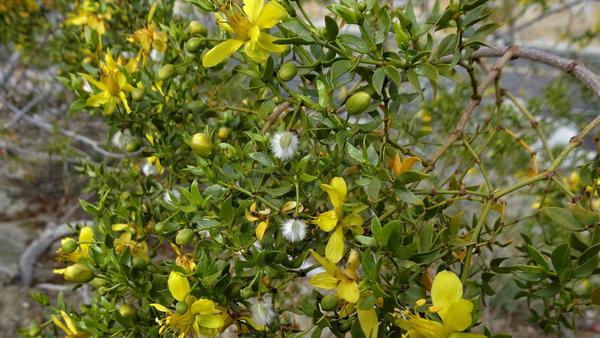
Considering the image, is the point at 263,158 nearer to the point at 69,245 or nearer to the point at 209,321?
the point at 209,321

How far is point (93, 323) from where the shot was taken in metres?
0.83

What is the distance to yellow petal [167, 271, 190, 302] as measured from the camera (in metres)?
0.71

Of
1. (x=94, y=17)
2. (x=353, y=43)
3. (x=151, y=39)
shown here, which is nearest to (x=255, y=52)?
(x=353, y=43)

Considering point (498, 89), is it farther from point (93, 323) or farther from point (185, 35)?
point (93, 323)

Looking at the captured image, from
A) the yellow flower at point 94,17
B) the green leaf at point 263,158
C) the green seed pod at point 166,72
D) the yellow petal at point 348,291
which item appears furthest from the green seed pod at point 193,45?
the yellow flower at point 94,17

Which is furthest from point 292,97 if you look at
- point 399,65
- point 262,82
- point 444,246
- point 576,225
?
point 576,225

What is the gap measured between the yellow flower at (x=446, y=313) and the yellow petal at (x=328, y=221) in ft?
0.48

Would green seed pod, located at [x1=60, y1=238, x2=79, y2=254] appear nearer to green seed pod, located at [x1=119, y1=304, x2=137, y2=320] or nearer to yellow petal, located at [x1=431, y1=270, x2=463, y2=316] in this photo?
green seed pod, located at [x1=119, y1=304, x2=137, y2=320]

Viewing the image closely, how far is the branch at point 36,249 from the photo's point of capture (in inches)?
103

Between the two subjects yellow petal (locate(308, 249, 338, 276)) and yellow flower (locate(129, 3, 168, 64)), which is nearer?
yellow petal (locate(308, 249, 338, 276))

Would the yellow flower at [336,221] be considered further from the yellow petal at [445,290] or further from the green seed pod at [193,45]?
the green seed pod at [193,45]

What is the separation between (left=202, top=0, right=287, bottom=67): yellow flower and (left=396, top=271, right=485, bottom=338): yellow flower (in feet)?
1.23

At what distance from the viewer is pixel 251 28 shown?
2.43 ft

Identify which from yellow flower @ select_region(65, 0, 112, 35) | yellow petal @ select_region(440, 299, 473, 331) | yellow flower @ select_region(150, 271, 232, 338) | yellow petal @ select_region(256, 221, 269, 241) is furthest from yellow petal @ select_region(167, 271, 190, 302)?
yellow flower @ select_region(65, 0, 112, 35)
